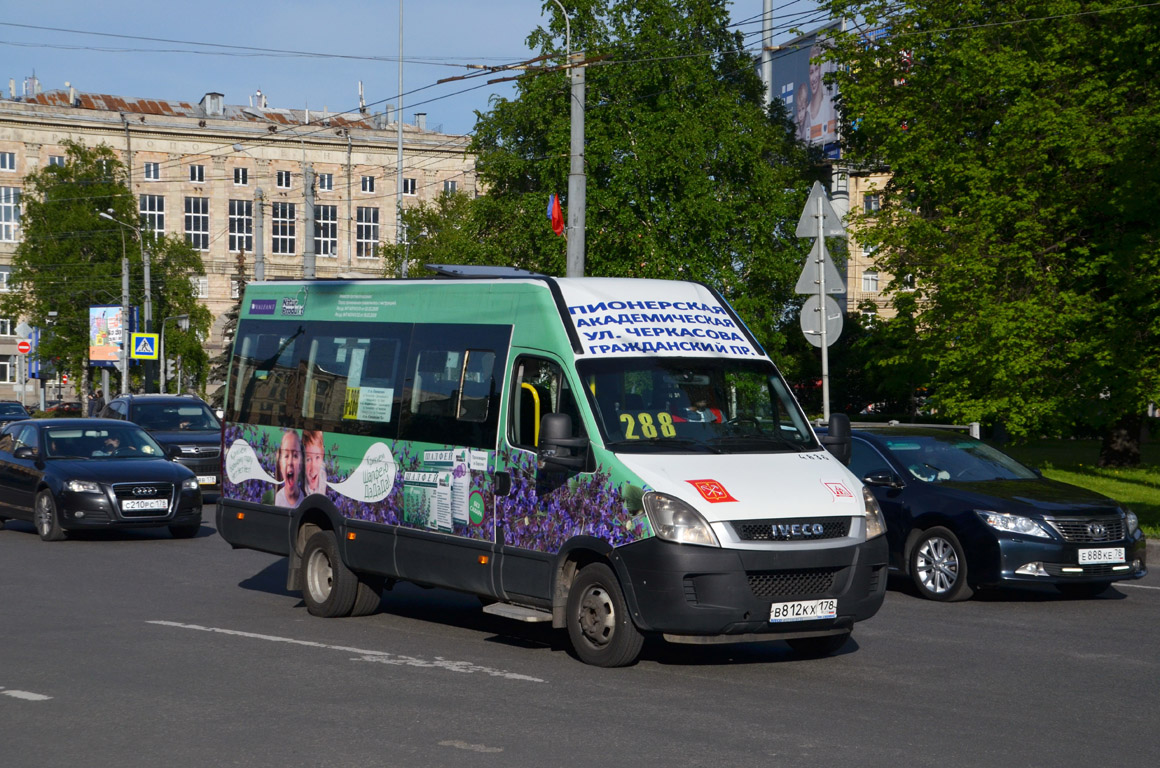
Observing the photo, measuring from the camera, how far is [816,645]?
10.1 m

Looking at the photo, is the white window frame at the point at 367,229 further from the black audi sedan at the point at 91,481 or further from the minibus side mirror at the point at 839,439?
the minibus side mirror at the point at 839,439

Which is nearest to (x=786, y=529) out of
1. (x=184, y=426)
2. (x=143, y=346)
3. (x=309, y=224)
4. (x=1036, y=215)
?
(x=184, y=426)

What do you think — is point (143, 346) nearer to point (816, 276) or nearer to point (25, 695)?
point (816, 276)

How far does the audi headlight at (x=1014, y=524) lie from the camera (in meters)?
12.6

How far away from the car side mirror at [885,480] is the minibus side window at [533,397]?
4.82 m

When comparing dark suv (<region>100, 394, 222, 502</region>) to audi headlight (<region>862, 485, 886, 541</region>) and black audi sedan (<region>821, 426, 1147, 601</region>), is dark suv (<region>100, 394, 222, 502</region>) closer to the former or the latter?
black audi sedan (<region>821, 426, 1147, 601</region>)

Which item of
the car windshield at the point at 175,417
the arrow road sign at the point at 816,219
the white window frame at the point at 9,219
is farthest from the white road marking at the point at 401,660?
the white window frame at the point at 9,219

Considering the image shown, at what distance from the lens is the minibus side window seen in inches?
392

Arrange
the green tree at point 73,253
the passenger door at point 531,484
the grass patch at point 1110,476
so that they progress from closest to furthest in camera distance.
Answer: the passenger door at point 531,484
the grass patch at point 1110,476
the green tree at point 73,253

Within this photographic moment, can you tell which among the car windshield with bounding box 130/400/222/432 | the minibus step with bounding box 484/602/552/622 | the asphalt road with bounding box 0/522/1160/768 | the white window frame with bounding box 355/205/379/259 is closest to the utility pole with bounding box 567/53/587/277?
the car windshield with bounding box 130/400/222/432

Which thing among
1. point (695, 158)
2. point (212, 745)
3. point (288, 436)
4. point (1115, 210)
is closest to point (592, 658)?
point (212, 745)

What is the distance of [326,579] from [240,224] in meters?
106

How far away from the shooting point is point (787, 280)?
43281 millimetres

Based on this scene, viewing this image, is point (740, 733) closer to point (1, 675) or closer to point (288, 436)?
point (1, 675)
